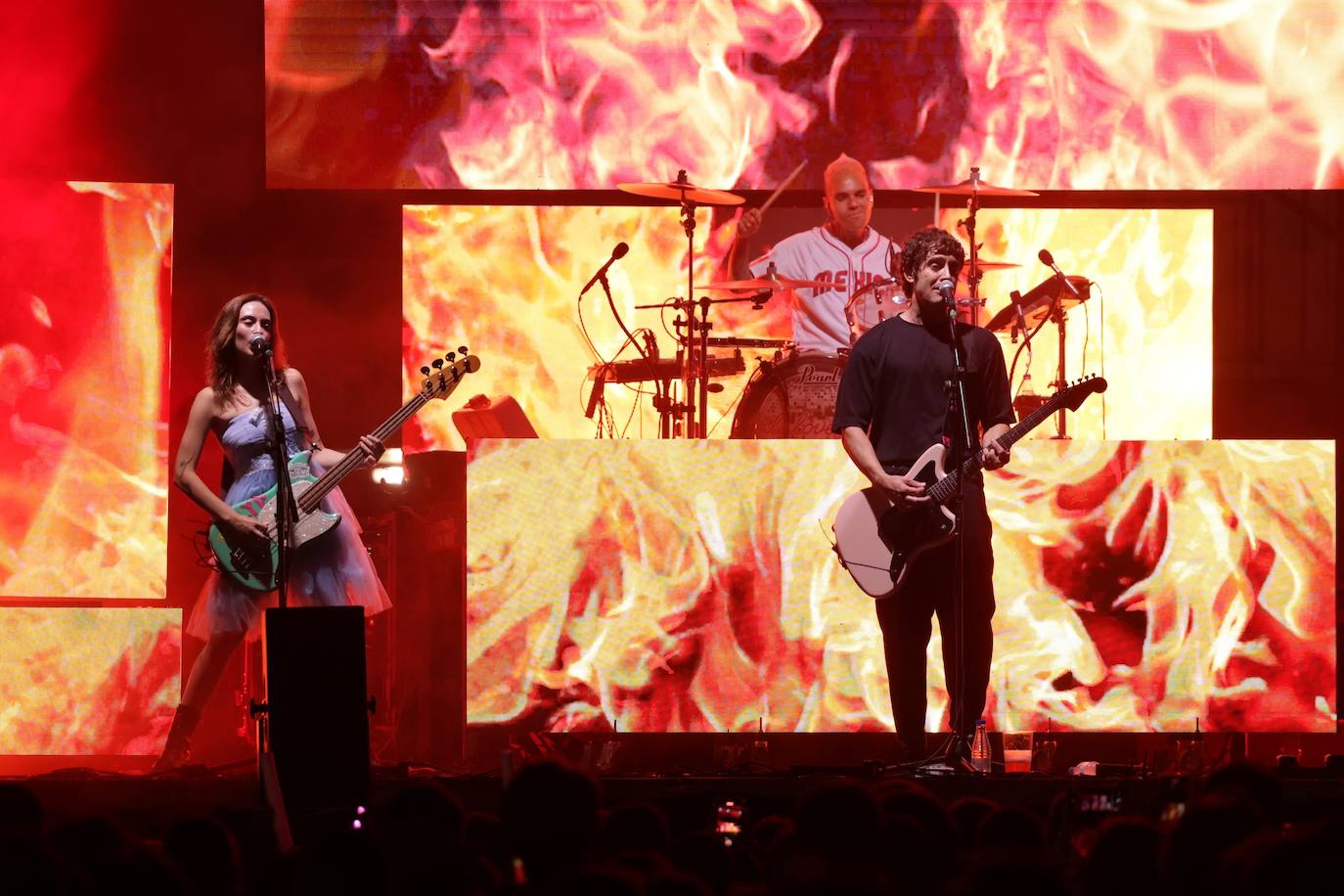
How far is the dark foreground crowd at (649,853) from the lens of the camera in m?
2.29

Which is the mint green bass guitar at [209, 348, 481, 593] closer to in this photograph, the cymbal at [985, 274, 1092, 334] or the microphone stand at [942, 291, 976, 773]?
the microphone stand at [942, 291, 976, 773]

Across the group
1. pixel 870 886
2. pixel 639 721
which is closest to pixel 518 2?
pixel 639 721

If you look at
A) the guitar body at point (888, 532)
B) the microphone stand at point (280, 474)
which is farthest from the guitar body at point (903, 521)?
the microphone stand at point (280, 474)

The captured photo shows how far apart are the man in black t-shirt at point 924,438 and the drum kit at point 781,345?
129 inches

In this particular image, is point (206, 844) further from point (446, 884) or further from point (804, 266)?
point (804, 266)

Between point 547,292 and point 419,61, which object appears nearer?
point 419,61

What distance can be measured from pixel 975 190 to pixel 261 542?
485 cm

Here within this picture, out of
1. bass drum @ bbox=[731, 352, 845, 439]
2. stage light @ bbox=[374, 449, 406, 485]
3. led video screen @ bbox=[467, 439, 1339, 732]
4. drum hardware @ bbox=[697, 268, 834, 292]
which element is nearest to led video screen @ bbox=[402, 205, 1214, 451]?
drum hardware @ bbox=[697, 268, 834, 292]

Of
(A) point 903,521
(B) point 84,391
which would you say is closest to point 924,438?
(A) point 903,521

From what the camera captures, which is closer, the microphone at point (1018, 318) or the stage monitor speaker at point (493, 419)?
the stage monitor speaker at point (493, 419)

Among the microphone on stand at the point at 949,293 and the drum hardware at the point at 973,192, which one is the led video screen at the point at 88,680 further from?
the drum hardware at the point at 973,192

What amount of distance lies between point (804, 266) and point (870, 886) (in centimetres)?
903

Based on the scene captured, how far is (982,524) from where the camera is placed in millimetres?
5887

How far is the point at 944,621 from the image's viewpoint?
19.7 feet
